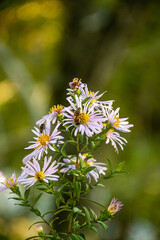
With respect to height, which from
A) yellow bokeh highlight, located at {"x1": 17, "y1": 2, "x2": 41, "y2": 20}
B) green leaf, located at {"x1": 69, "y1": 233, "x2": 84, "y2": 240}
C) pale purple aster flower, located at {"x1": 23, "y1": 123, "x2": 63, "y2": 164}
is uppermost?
yellow bokeh highlight, located at {"x1": 17, "y1": 2, "x2": 41, "y2": 20}

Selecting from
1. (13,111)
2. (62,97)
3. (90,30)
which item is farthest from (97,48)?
(13,111)

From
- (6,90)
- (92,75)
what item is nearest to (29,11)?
(6,90)

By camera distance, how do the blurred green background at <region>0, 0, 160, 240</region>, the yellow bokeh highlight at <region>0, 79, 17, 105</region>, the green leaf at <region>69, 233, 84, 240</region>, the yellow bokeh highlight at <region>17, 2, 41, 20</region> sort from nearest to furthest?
the green leaf at <region>69, 233, 84, 240</region> → the blurred green background at <region>0, 0, 160, 240</region> → the yellow bokeh highlight at <region>17, 2, 41, 20</region> → the yellow bokeh highlight at <region>0, 79, 17, 105</region>

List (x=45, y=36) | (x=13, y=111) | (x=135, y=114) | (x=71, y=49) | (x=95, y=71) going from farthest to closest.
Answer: (x=135, y=114) → (x=13, y=111) → (x=45, y=36) → (x=71, y=49) → (x=95, y=71)

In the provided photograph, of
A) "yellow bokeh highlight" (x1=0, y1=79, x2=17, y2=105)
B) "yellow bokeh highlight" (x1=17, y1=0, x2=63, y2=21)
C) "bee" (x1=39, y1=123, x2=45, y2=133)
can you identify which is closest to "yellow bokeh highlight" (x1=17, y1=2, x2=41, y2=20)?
"yellow bokeh highlight" (x1=17, y1=0, x2=63, y2=21)

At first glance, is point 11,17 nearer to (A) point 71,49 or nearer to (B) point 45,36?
(B) point 45,36

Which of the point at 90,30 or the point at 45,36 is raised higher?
the point at 45,36

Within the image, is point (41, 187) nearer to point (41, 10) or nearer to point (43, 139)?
point (43, 139)

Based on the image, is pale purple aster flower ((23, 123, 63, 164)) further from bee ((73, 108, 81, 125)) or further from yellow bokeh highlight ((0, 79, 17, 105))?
yellow bokeh highlight ((0, 79, 17, 105))

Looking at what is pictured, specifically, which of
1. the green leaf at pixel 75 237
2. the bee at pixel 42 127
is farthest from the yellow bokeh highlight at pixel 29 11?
the green leaf at pixel 75 237
